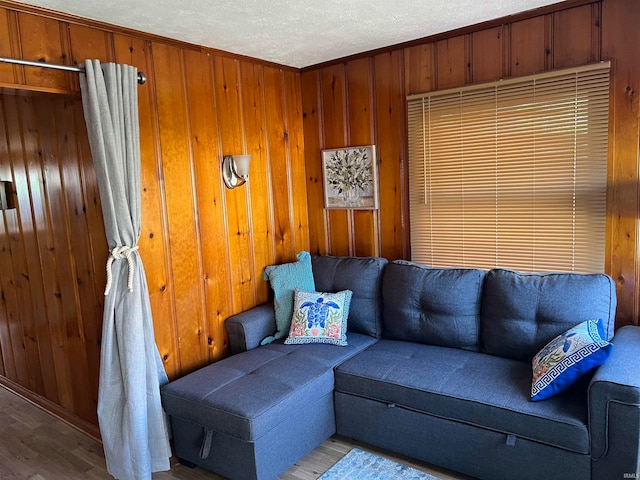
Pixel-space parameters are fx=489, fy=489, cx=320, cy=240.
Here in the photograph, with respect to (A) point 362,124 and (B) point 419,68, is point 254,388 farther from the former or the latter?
(B) point 419,68

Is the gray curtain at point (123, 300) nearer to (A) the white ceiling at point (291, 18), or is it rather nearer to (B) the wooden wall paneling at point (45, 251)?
(A) the white ceiling at point (291, 18)

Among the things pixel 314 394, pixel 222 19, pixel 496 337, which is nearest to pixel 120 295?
pixel 314 394

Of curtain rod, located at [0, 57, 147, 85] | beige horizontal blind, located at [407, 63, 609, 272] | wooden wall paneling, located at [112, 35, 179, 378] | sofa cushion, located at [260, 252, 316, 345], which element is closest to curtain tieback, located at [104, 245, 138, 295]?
wooden wall paneling, located at [112, 35, 179, 378]

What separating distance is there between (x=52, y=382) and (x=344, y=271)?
215 cm

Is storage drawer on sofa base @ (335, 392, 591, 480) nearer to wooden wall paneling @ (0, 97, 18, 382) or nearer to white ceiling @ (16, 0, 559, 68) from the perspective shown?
white ceiling @ (16, 0, 559, 68)

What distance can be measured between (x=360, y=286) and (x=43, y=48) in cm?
221

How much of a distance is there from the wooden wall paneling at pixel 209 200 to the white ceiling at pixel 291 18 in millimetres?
225

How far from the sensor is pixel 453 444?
93.5 inches

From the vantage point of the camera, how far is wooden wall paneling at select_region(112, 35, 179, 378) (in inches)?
108

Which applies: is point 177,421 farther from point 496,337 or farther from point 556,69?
point 556,69

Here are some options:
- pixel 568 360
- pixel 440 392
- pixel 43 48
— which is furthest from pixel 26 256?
pixel 568 360

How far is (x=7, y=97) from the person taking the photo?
303cm

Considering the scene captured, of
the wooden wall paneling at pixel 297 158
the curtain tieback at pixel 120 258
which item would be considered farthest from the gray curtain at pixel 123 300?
the wooden wall paneling at pixel 297 158

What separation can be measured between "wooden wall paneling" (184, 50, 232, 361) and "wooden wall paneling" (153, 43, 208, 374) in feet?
0.17
